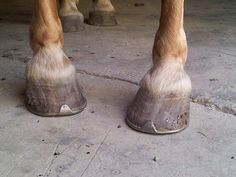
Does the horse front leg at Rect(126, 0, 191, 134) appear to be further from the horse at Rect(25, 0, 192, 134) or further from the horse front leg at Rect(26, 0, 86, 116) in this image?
the horse front leg at Rect(26, 0, 86, 116)

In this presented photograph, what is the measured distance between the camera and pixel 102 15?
322 cm

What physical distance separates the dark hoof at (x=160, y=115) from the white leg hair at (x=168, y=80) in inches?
0.9

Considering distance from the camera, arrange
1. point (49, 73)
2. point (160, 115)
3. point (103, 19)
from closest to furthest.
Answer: point (160, 115), point (49, 73), point (103, 19)

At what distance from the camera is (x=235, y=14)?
3.66 meters

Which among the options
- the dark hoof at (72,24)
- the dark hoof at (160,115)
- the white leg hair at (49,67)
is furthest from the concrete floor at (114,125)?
the dark hoof at (72,24)

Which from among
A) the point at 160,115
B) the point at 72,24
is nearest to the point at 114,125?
the point at 160,115

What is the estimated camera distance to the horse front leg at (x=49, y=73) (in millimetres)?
1637

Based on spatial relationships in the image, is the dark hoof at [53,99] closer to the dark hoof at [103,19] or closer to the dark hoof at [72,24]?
the dark hoof at [72,24]

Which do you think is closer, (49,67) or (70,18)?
(49,67)

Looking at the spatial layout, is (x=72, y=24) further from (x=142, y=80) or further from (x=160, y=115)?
(x=160, y=115)

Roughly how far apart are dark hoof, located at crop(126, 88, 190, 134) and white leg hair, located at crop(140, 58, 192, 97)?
0.02m

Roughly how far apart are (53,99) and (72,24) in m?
1.47

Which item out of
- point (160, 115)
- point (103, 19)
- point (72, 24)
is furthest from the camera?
point (103, 19)

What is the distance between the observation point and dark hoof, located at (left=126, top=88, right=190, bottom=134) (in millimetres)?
1521
